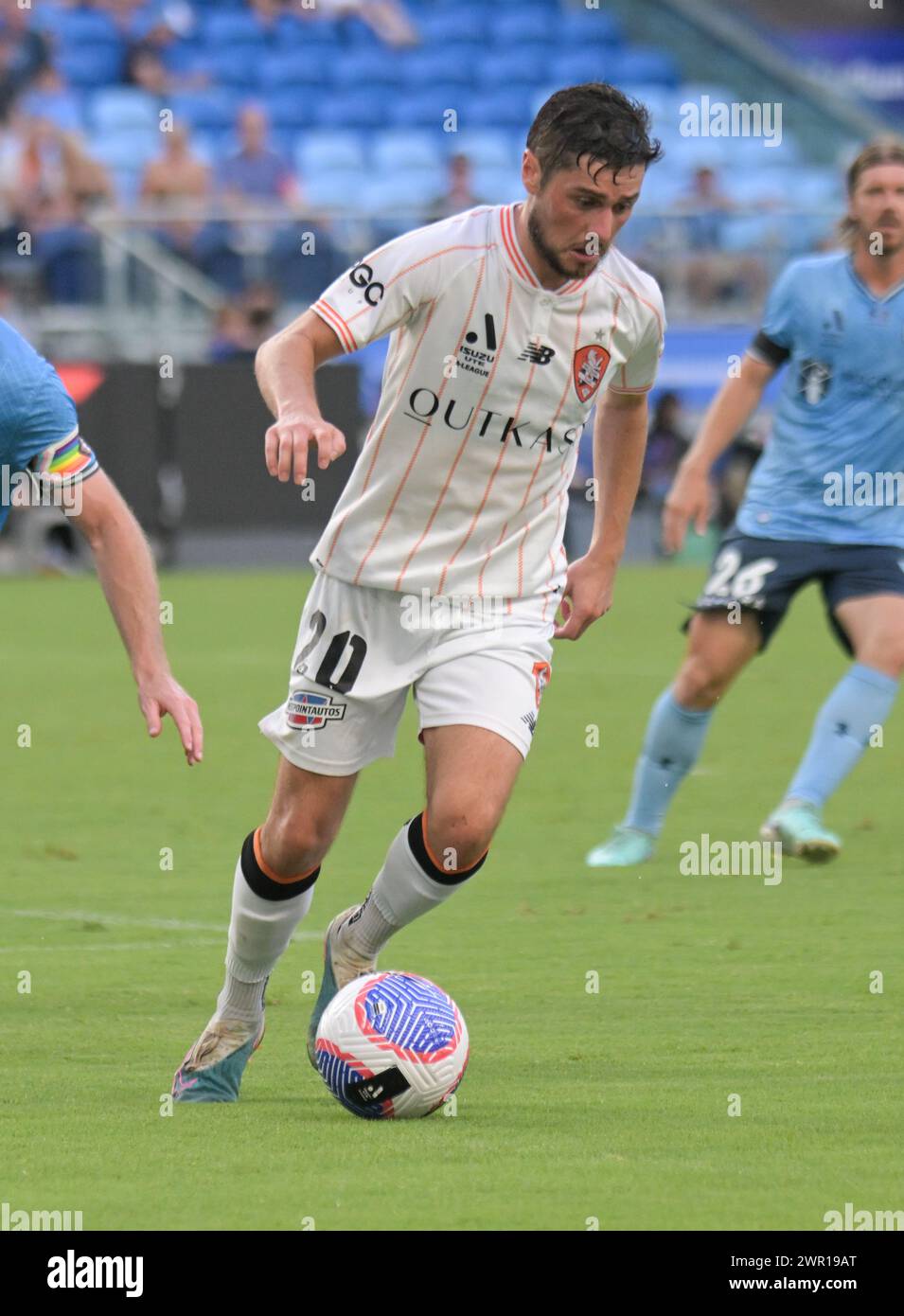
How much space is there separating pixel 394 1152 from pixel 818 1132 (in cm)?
86

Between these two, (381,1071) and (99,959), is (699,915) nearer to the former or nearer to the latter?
(99,959)

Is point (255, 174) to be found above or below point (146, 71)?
below

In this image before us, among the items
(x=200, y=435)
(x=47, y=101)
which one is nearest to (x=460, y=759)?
(x=200, y=435)

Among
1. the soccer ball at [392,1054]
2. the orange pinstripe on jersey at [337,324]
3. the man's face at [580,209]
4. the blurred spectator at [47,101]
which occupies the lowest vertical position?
the blurred spectator at [47,101]

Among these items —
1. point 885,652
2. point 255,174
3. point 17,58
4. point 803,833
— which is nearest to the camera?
point 803,833

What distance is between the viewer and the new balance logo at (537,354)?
5.67 m

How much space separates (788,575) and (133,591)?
13.4 ft

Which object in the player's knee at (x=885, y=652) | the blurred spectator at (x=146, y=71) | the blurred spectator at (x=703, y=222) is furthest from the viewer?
the blurred spectator at (x=146, y=71)

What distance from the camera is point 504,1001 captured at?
260 inches

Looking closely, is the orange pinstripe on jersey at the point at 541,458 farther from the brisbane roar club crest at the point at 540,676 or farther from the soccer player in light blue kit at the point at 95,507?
the soccer player in light blue kit at the point at 95,507

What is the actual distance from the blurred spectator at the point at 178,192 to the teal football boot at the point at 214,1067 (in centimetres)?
1755
